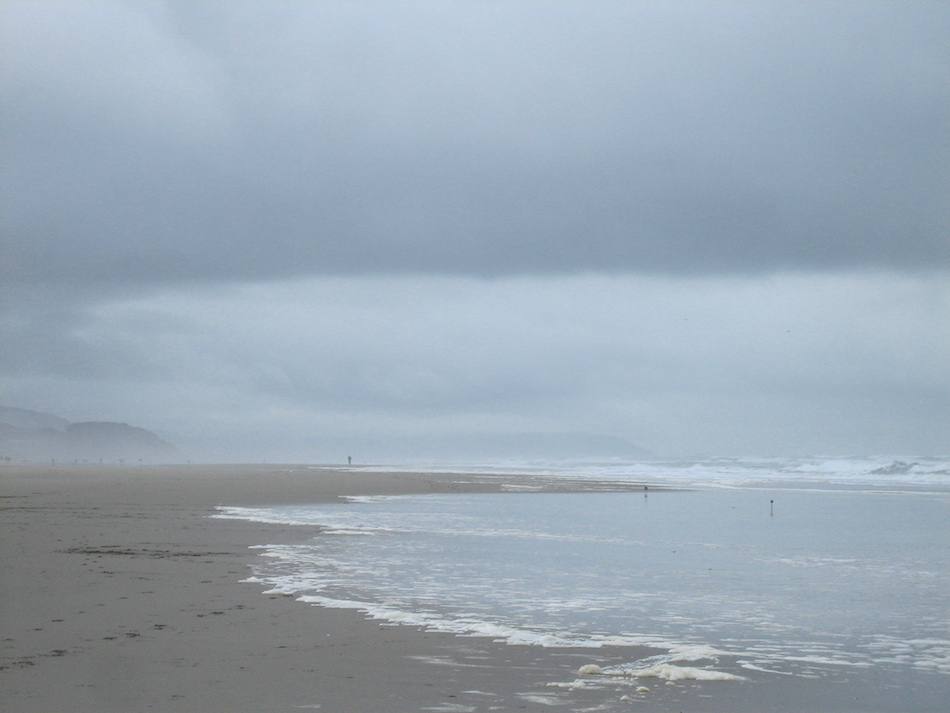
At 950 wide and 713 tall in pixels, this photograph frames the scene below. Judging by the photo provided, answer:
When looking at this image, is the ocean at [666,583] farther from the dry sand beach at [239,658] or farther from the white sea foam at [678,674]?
the dry sand beach at [239,658]

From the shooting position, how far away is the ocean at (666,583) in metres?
10.8

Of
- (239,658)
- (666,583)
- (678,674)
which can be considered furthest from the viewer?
(666,583)

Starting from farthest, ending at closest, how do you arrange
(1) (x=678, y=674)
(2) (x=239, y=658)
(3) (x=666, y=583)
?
(3) (x=666, y=583)
(2) (x=239, y=658)
(1) (x=678, y=674)

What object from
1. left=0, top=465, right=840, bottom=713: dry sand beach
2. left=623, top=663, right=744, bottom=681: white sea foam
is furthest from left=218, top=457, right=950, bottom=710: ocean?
left=0, top=465, right=840, bottom=713: dry sand beach

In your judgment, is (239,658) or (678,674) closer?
(678,674)

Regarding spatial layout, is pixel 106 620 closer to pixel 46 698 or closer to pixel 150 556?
pixel 46 698

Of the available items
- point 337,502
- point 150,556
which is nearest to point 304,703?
point 150,556

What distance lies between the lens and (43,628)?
11.2 meters

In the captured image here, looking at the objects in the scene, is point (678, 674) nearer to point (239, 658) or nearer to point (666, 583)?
point (239, 658)

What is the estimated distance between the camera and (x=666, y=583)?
16.4m

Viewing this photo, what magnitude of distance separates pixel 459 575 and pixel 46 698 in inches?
375

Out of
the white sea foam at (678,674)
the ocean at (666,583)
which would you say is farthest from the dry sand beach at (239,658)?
the ocean at (666,583)

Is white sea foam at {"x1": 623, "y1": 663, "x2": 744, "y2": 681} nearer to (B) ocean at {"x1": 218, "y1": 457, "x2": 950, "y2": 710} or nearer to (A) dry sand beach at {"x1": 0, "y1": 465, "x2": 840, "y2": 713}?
(B) ocean at {"x1": 218, "y1": 457, "x2": 950, "y2": 710}

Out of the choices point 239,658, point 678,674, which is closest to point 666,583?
point 678,674
